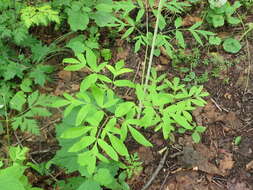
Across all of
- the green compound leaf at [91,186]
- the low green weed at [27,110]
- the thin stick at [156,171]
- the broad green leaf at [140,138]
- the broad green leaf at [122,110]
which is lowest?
the thin stick at [156,171]

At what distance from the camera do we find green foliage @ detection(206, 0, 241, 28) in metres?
3.32

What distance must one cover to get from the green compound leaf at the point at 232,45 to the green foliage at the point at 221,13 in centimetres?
21

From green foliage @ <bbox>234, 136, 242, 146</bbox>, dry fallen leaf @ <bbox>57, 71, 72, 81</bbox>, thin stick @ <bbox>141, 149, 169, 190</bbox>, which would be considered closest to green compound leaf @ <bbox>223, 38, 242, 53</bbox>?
green foliage @ <bbox>234, 136, 242, 146</bbox>

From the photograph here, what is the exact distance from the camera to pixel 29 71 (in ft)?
10.5

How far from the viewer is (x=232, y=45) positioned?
3.25m

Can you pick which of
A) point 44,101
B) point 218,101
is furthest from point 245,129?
point 44,101

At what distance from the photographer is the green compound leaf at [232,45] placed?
3.22 m

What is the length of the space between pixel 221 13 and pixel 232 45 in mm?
414

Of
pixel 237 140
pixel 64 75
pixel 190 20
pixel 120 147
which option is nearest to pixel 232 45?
pixel 190 20

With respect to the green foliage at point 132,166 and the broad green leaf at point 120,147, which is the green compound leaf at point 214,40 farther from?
the broad green leaf at point 120,147

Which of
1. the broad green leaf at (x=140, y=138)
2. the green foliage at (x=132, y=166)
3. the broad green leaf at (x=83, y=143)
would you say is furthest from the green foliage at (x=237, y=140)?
the broad green leaf at (x=83, y=143)

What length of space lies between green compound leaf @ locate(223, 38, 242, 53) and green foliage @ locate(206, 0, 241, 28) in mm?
210

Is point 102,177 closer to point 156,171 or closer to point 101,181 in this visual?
point 101,181

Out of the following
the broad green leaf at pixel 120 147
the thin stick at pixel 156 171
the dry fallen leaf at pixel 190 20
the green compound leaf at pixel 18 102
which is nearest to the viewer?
the broad green leaf at pixel 120 147
